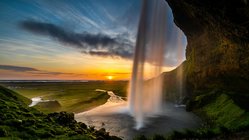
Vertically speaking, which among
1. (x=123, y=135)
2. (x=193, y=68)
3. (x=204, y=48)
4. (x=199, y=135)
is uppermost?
(x=204, y=48)

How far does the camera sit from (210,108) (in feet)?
180

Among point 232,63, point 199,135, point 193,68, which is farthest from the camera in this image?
point 193,68

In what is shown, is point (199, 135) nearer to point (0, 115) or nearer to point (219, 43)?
point (0, 115)

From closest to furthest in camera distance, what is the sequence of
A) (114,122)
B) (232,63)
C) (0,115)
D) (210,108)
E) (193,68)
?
(0,115) < (114,122) < (210,108) < (232,63) < (193,68)

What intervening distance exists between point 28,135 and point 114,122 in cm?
2251

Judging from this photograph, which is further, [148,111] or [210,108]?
[148,111]

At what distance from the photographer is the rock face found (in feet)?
109

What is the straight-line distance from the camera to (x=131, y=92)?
234 feet

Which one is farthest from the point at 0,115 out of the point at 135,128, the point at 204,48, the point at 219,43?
the point at 204,48

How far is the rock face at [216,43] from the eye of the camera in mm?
33188

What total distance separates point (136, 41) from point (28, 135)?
51278 millimetres

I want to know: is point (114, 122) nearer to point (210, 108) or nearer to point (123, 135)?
point (123, 135)

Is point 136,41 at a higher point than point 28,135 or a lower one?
higher

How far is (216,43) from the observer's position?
216ft
